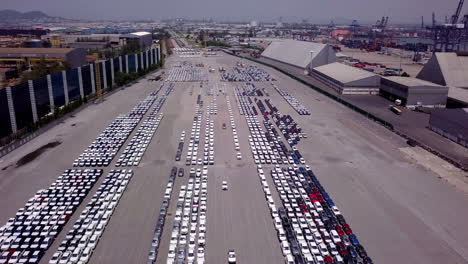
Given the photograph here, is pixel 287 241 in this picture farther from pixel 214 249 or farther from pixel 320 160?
pixel 320 160

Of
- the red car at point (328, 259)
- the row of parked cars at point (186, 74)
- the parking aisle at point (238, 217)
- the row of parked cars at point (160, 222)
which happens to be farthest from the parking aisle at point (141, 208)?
the row of parked cars at point (186, 74)

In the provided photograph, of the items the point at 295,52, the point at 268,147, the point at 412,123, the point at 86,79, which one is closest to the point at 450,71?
the point at 412,123

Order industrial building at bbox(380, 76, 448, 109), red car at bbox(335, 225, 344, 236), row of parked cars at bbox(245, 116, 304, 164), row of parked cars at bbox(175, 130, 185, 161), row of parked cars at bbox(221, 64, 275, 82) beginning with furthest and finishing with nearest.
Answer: row of parked cars at bbox(221, 64, 275, 82) → industrial building at bbox(380, 76, 448, 109) → row of parked cars at bbox(175, 130, 185, 161) → row of parked cars at bbox(245, 116, 304, 164) → red car at bbox(335, 225, 344, 236)

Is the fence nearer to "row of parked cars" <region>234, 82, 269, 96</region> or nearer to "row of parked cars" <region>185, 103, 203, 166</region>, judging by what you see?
"row of parked cars" <region>185, 103, 203, 166</region>

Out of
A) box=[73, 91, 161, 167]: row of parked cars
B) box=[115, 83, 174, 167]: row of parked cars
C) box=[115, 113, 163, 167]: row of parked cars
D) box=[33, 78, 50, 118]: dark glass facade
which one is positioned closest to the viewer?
box=[73, 91, 161, 167]: row of parked cars

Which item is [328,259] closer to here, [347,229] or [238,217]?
[347,229]

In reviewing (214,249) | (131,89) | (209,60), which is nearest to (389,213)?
(214,249)

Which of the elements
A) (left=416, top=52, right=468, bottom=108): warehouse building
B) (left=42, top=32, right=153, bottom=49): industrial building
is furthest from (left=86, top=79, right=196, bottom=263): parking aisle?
(left=42, top=32, right=153, bottom=49): industrial building
